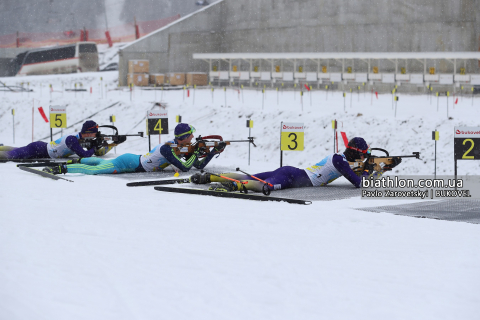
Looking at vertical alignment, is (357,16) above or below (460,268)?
above

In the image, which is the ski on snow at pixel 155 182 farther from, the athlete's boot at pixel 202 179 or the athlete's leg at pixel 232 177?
the athlete's leg at pixel 232 177

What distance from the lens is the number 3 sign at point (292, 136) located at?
47.5 ft

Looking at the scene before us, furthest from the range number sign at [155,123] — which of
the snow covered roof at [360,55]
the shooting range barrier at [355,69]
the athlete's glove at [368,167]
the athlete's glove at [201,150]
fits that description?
the snow covered roof at [360,55]

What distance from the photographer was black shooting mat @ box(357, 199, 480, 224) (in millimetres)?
8555

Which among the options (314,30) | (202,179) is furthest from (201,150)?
(314,30)

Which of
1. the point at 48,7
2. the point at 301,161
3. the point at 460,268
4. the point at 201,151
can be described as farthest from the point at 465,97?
the point at 48,7

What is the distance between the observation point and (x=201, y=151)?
1380 centimetres

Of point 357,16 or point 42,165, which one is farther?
point 357,16

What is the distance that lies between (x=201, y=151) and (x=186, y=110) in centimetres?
1653

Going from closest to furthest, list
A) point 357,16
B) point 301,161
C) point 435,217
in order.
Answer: point 435,217 → point 301,161 → point 357,16

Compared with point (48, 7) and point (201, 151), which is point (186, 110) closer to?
point (201, 151)

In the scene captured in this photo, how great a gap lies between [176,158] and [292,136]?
281 centimetres

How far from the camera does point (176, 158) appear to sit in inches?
537

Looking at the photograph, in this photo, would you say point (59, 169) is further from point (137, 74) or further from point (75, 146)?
point (137, 74)
